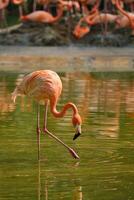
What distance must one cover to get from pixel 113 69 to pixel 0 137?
9.41m

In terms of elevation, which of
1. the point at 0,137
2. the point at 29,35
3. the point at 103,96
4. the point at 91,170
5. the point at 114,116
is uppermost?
the point at 91,170

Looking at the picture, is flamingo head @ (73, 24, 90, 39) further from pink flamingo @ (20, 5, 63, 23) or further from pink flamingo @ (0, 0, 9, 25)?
pink flamingo @ (0, 0, 9, 25)

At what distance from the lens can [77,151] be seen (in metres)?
10.2

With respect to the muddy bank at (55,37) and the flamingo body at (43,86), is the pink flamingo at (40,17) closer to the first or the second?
the muddy bank at (55,37)

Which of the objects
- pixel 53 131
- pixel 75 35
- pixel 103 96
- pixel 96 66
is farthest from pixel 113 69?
pixel 53 131

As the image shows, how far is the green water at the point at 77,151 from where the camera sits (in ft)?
27.0

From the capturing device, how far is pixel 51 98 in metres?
10.4

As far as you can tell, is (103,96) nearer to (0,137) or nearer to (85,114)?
(85,114)

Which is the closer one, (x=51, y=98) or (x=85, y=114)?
(x=51, y=98)

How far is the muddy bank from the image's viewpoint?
21.9 m

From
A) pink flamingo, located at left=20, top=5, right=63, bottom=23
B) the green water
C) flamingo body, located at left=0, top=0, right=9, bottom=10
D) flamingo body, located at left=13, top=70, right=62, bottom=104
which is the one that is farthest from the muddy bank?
flamingo body, located at left=13, top=70, right=62, bottom=104

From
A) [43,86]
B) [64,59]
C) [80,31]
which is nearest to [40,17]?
[80,31]

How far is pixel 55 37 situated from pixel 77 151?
1192cm

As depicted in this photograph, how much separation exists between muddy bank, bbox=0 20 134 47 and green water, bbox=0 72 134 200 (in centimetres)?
633
